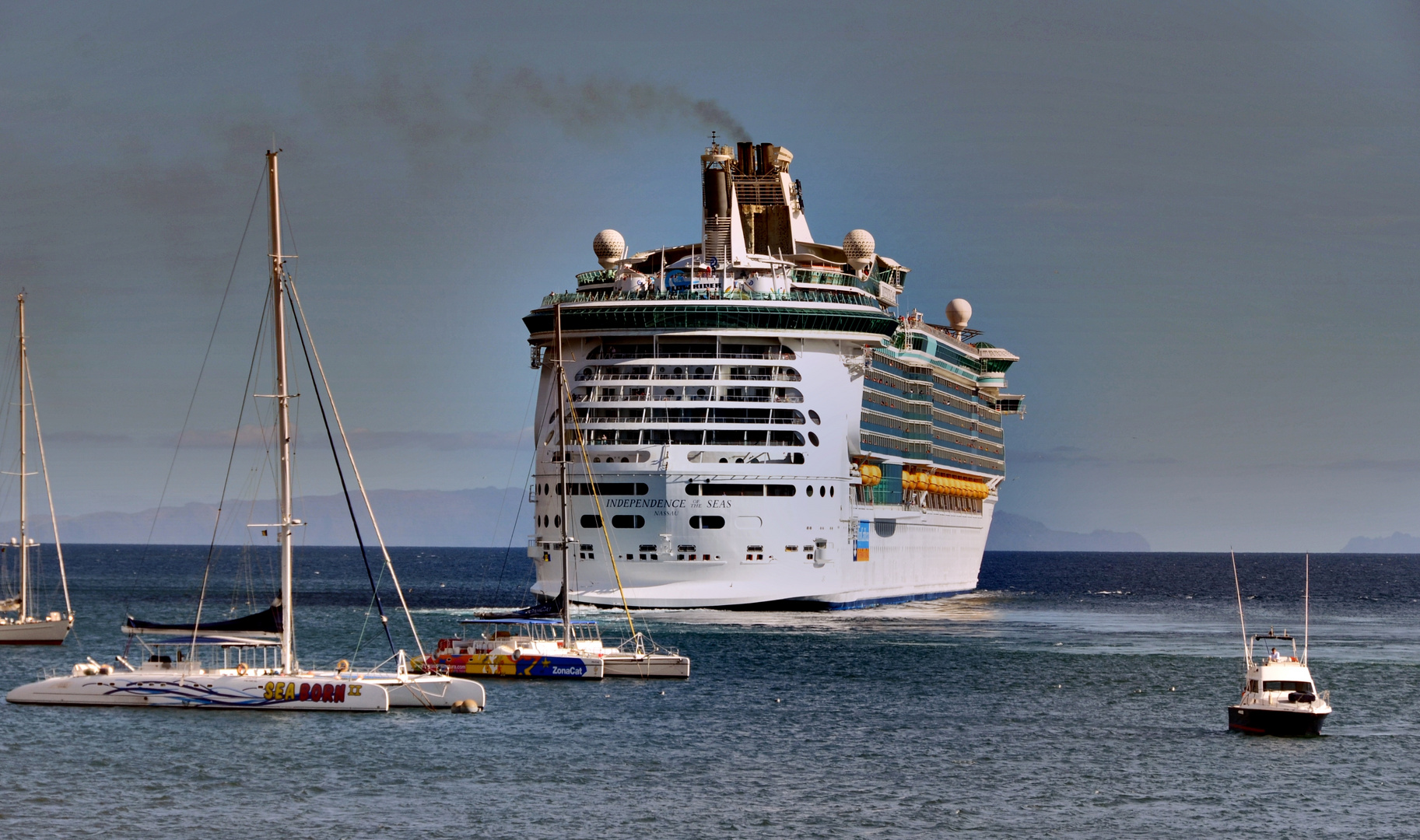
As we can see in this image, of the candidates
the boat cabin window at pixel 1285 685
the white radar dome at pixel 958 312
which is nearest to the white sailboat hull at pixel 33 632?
the boat cabin window at pixel 1285 685

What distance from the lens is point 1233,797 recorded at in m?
38.1

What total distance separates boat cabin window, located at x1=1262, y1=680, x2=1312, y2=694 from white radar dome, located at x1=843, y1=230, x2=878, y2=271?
183ft

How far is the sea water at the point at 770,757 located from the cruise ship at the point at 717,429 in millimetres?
7131

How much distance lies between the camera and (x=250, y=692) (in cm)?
4731

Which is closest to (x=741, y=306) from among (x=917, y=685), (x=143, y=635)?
(x=917, y=685)

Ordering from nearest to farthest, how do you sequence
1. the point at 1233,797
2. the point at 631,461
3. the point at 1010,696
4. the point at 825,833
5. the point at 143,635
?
the point at 825,833, the point at 1233,797, the point at 143,635, the point at 1010,696, the point at 631,461

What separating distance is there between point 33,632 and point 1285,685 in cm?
4917

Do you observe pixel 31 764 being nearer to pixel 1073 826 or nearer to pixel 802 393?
pixel 1073 826

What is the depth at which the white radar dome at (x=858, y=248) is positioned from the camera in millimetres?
100062

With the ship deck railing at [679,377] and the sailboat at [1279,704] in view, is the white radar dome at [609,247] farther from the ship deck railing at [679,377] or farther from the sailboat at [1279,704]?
the sailboat at [1279,704]

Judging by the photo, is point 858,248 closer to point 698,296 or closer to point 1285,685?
point 698,296

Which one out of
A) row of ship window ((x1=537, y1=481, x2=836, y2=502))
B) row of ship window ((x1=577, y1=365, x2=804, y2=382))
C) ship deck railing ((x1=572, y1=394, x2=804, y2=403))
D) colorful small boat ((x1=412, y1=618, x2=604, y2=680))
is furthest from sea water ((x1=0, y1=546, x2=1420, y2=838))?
row of ship window ((x1=577, y1=365, x2=804, y2=382))

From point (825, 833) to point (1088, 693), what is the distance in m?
25.1

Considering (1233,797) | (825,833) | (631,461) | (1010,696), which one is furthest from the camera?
(631,461)
